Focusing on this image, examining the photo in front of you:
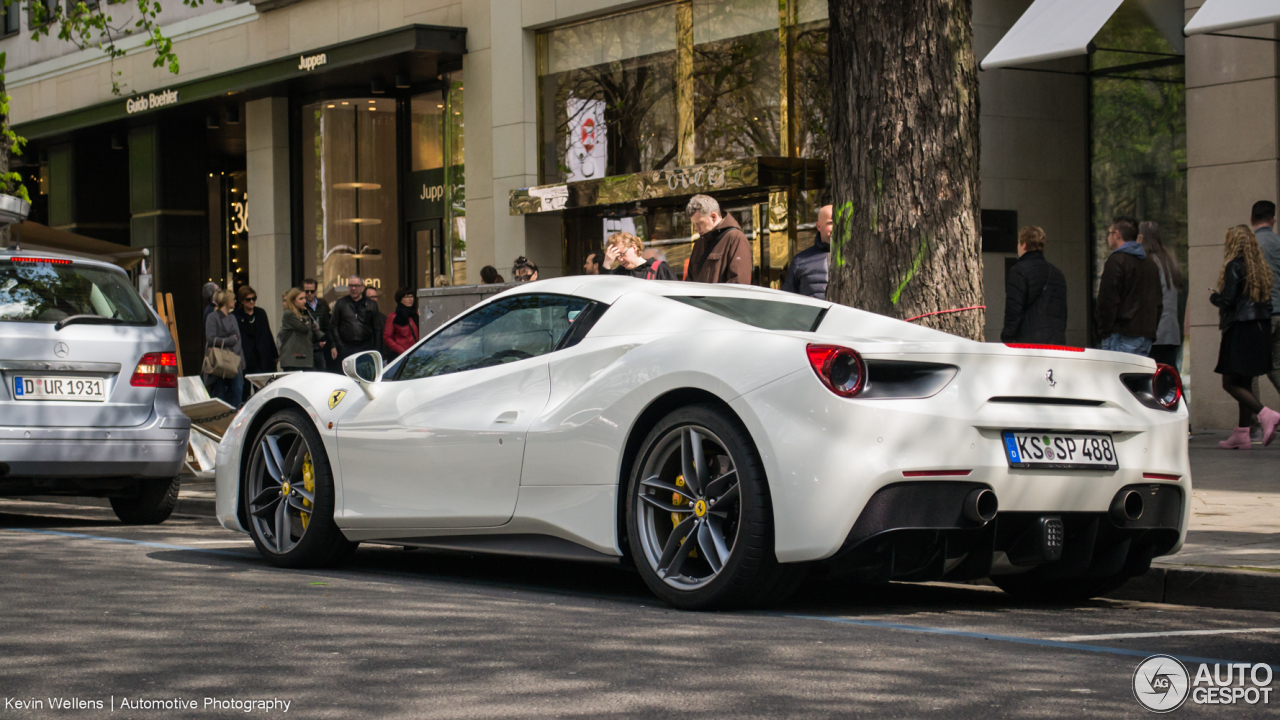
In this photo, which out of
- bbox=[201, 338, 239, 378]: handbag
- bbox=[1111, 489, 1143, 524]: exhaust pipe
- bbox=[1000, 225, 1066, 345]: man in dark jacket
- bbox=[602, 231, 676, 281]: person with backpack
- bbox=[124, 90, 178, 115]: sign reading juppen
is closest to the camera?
bbox=[1111, 489, 1143, 524]: exhaust pipe

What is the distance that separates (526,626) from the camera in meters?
5.28

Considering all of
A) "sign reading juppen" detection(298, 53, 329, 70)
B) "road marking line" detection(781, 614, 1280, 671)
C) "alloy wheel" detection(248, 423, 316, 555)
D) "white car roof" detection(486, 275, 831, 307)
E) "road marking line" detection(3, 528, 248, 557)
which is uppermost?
"sign reading juppen" detection(298, 53, 329, 70)

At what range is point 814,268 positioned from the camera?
36.0 feet

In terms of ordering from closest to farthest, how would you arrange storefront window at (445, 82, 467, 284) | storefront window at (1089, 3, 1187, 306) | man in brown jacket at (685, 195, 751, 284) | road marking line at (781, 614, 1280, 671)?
1. road marking line at (781, 614, 1280, 671)
2. man in brown jacket at (685, 195, 751, 284)
3. storefront window at (1089, 3, 1187, 306)
4. storefront window at (445, 82, 467, 284)

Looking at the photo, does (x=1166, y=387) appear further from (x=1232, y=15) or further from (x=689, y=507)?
(x=1232, y=15)

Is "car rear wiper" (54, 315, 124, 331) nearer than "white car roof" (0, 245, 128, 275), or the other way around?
"car rear wiper" (54, 315, 124, 331)

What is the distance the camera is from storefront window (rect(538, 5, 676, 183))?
18.1m

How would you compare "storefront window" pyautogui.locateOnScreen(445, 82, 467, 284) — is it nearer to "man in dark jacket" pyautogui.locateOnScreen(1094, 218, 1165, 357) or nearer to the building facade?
the building facade

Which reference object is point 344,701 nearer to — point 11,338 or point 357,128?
point 11,338

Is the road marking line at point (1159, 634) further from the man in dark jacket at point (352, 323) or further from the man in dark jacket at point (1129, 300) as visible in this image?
the man in dark jacket at point (352, 323)

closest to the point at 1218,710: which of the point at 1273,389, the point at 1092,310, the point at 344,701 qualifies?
the point at 344,701

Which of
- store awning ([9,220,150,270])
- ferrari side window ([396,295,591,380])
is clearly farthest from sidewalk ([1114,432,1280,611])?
store awning ([9,220,150,270])

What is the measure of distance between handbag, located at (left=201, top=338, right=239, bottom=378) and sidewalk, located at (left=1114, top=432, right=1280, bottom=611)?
10721 millimetres

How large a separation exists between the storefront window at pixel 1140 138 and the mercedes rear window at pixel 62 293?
913 centimetres
